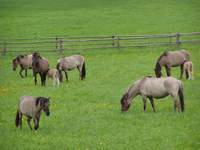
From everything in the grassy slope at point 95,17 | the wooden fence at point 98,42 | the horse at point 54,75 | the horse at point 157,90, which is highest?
the grassy slope at point 95,17

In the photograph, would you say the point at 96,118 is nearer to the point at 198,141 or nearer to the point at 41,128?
the point at 41,128

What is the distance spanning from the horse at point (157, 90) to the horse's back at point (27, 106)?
388 cm

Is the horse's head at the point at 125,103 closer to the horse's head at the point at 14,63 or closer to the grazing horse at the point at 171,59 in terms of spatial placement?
the grazing horse at the point at 171,59

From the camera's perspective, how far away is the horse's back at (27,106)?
648 inches

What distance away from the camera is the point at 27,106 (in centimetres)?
1656

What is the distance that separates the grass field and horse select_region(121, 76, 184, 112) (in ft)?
1.32

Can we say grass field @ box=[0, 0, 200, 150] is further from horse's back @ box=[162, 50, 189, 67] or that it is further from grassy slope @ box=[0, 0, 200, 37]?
horse's back @ box=[162, 50, 189, 67]

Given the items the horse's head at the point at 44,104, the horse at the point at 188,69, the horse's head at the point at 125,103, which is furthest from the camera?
the horse at the point at 188,69

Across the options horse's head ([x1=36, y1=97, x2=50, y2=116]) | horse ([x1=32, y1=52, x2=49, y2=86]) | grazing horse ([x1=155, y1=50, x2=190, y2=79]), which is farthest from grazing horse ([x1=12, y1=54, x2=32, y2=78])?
horse's head ([x1=36, y1=97, x2=50, y2=116])

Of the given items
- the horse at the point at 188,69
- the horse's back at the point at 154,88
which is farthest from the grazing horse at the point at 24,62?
the horse's back at the point at 154,88

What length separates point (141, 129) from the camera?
53.4 ft

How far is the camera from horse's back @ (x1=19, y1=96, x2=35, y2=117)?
16453mm

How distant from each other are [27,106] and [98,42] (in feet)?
89.8

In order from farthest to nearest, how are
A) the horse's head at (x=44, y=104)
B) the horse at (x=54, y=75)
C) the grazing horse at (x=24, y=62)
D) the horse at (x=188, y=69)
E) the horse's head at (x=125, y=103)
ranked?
the grazing horse at (x=24, y=62) → the horse at (x=54, y=75) → the horse at (x=188, y=69) → the horse's head at (x=125, y=103) → the horse's head at (x=44, y=104)
